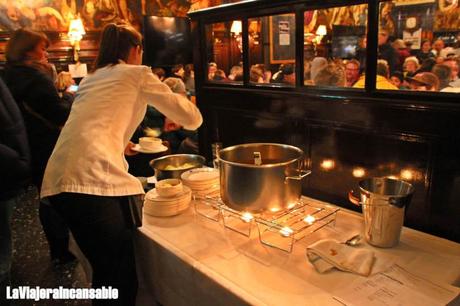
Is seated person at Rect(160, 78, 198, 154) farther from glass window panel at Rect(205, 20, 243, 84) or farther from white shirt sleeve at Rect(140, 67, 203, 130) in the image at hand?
white shirt sleeve at Rect(140, 67, 203, 130)

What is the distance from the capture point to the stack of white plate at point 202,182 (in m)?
2.00

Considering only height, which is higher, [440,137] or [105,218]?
[440,137]

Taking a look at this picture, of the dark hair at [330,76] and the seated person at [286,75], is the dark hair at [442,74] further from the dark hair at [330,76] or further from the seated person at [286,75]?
the seated person at [286,75]

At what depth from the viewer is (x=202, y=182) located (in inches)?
78.5

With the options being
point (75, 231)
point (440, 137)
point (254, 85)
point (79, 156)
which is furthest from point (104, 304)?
point (440, 137)

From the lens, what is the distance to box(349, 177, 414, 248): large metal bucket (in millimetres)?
1419

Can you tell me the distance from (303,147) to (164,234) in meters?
0.82

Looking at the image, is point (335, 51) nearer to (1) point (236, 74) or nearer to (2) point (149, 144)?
(1) point (236, 74)

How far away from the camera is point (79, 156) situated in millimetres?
1618

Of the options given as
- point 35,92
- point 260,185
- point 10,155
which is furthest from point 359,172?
point 35,92

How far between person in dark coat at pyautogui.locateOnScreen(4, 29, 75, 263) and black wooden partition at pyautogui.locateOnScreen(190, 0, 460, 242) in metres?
1.06

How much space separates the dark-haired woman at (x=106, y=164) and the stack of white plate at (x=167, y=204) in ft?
0.45

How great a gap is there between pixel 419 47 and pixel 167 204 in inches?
76.4

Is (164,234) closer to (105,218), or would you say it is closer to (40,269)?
(105,218)
